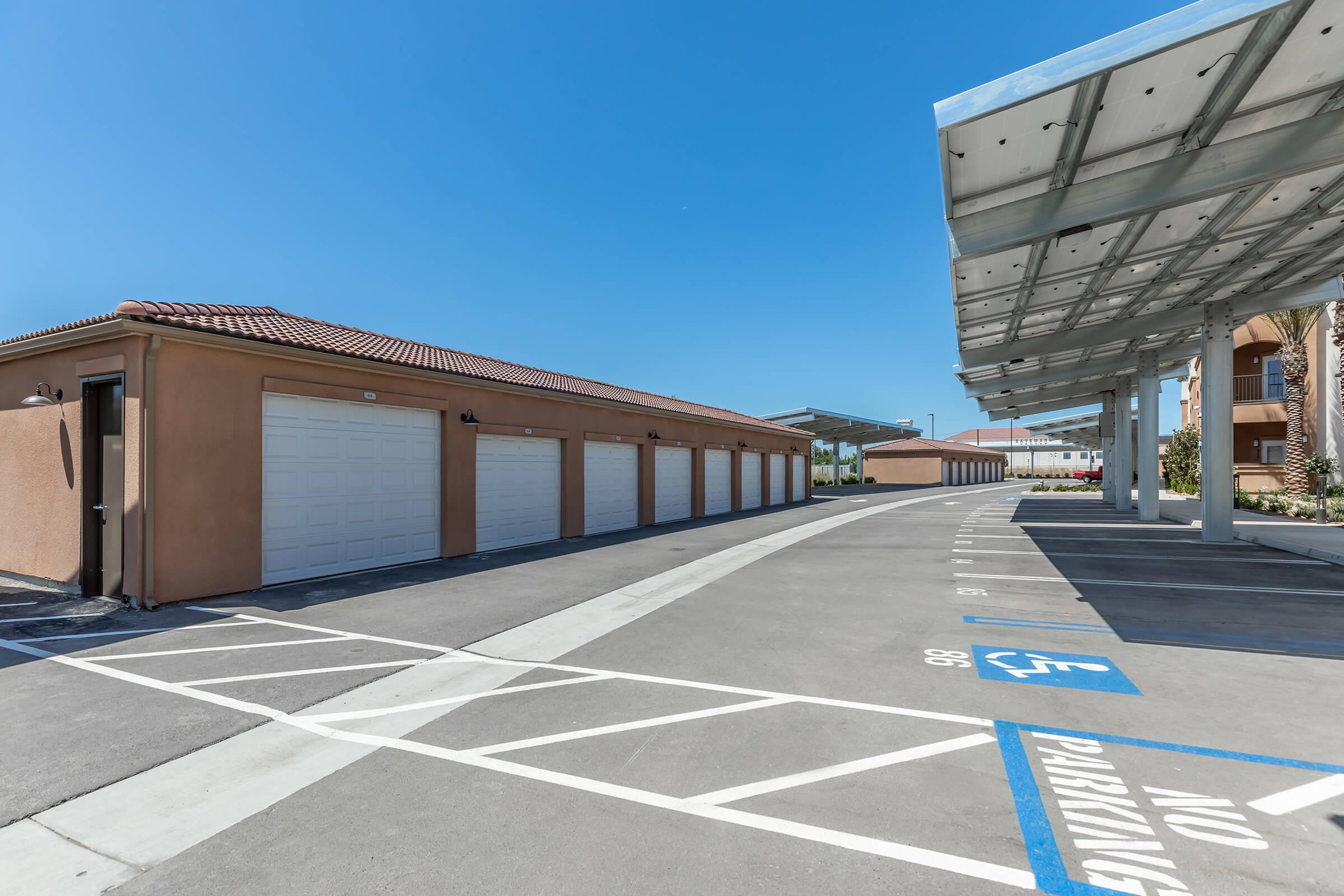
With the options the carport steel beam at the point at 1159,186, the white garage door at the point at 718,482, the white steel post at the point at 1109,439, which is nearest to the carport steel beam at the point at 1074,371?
the white steel post at the point at 1109,439

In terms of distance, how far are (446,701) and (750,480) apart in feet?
74.6

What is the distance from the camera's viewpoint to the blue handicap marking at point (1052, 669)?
A: 5066mm

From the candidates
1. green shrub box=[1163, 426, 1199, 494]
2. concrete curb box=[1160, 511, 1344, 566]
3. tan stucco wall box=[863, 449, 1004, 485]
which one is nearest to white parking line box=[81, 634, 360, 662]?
concrete curb box=[1160, 511, 1344, 566]

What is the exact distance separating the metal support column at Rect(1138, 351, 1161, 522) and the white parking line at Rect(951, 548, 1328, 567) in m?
8.23

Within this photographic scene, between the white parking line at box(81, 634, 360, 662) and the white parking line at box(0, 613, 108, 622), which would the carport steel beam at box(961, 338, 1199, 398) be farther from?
the white parking line at box(0, 613, 108, 622)

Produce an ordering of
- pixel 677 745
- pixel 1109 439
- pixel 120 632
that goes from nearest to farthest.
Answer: pixel 677 745 → pixel 120 632 → pixel 1109 439

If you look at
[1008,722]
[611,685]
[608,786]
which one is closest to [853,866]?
[608,786]

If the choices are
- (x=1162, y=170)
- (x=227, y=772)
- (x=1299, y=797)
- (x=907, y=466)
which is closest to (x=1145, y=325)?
(x=1162, y=170)

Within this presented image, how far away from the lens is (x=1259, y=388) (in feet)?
86.6

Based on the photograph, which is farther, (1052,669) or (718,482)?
A: (718,482)

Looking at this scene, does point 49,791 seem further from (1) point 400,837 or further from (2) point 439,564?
(2) point 439,564

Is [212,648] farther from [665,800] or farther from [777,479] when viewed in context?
[777,479]

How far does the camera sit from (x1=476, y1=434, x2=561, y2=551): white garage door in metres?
13.3

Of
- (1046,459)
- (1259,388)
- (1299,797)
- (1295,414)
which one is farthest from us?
(1046,459)
